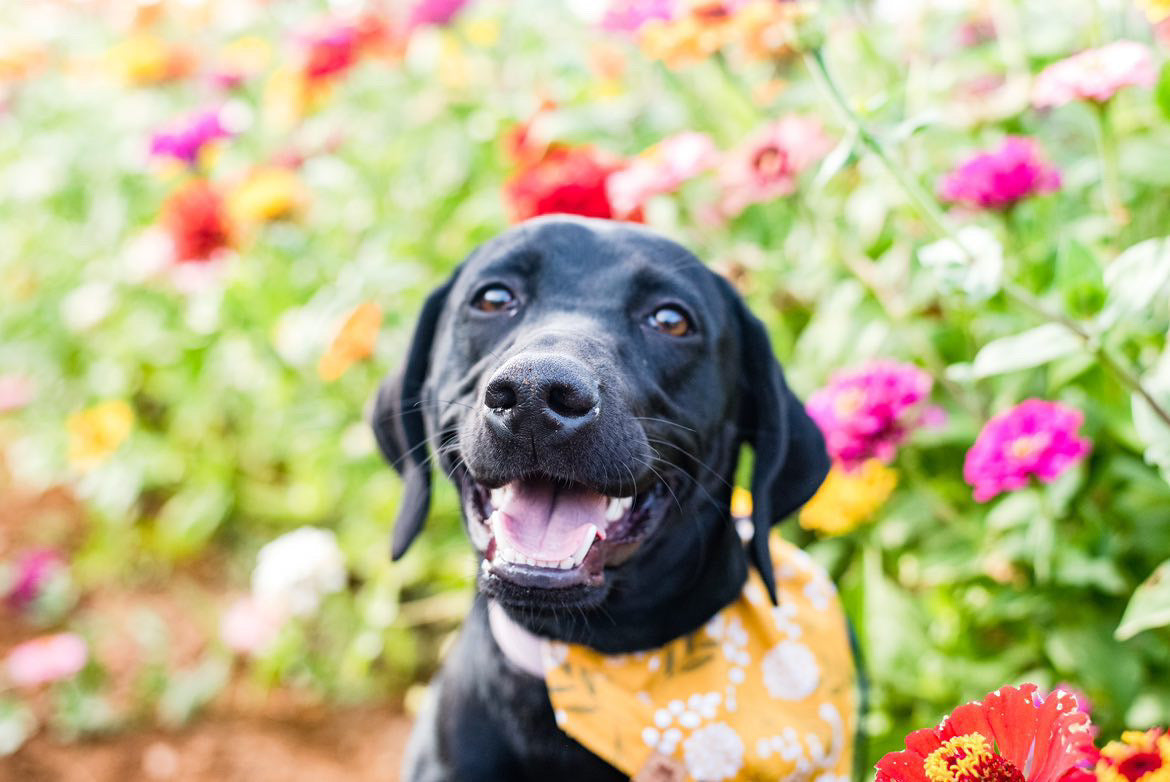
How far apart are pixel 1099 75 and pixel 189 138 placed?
3.21 metres

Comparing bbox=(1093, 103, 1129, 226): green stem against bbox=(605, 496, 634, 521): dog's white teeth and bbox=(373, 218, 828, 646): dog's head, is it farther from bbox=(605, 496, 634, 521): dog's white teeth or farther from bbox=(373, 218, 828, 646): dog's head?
bbox=(605, 496, 634, 521): dog's white teeth

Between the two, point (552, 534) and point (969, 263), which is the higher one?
point (969, 263)

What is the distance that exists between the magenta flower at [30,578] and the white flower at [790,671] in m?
3.27

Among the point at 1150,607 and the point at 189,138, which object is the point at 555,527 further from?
the point at 189,138

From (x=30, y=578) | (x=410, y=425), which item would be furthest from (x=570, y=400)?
(x=30, y=578)

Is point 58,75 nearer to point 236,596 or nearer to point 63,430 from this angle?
point 63,430

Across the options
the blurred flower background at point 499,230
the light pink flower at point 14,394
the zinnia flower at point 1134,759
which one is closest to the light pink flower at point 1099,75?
the blurred flower background at point 499,230

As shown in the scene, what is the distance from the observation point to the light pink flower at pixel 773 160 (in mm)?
2750

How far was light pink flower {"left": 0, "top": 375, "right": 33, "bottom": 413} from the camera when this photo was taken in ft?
16.1

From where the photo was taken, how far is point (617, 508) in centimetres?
193

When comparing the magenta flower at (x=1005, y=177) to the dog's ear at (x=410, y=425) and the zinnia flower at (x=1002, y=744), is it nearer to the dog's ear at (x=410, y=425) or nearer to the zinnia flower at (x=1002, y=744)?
the dog's ear at (x=410, y=425)

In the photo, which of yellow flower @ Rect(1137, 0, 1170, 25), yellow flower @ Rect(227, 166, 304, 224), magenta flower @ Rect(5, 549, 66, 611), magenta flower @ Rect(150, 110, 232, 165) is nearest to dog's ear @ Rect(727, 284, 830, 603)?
yellow flower @ Rect(1137, 0, 1170, 25)

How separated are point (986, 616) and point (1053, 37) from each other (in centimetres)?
192

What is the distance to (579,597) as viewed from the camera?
1.78 metres
